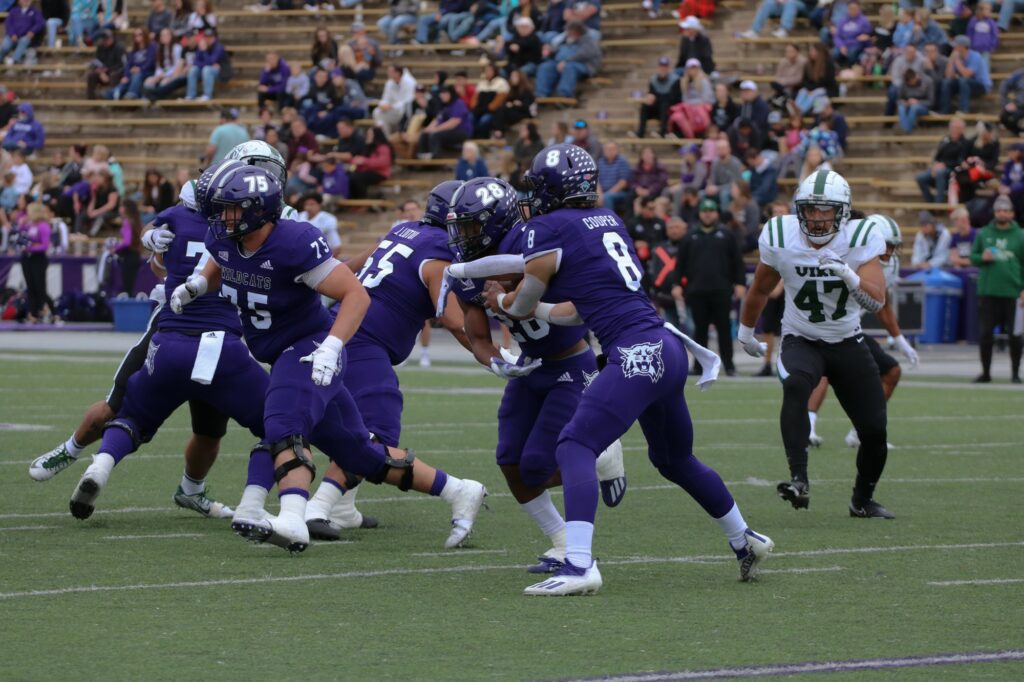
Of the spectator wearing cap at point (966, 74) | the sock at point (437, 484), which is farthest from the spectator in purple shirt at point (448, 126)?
the sock at point (437, 484)

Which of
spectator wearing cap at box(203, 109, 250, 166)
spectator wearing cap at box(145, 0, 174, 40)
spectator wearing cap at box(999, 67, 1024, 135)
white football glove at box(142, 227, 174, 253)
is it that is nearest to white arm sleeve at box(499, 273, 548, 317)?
white football glove at box(142, 227, 174, 253)

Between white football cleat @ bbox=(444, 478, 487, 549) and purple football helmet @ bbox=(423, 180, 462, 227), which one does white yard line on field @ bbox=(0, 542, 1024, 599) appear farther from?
purple football helmet @ bbox=(423, 180, 462, 227)

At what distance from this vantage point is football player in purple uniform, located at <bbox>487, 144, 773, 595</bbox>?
6945mm

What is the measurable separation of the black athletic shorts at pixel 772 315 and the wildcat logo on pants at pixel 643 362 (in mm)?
11473

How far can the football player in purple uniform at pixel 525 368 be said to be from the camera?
24.8 ft

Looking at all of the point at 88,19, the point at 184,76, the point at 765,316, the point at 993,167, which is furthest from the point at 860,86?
the point at 88,19

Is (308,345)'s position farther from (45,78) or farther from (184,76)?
(45,78)

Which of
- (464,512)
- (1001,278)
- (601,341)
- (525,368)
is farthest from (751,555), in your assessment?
(1001,278)

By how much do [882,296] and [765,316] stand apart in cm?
968

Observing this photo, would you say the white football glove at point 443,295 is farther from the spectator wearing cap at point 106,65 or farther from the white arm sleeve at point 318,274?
the spectator wearing cap at point 106,65

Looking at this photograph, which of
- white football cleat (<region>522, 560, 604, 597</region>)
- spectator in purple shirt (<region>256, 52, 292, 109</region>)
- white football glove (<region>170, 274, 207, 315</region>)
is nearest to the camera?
white football cleat (<region>522, 560, 604, 597</region>)

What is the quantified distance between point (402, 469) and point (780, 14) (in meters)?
20.8

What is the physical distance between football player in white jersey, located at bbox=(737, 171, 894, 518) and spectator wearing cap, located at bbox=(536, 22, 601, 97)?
18997 mm

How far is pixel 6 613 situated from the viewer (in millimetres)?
6344
